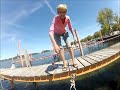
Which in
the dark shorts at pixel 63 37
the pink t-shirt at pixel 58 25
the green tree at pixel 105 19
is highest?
the green tree at pixel 105 19

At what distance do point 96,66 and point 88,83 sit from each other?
3829 mm

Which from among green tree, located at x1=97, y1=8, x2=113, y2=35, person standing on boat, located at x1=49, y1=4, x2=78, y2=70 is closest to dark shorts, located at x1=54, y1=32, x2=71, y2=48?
person standing on boat, located at x1=49, y1=4, x2=78, y2=70

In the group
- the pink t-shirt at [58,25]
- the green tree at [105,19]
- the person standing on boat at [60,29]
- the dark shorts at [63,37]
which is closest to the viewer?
the person standing on boat at [60,29]

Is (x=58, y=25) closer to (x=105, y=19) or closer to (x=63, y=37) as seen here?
(x=63, y=37)

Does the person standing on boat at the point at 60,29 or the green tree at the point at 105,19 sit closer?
the person standing on boat at the point at 60,29

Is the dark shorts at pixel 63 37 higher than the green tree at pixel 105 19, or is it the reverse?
the green tree at pixel 105 19

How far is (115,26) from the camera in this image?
6481 centimetres

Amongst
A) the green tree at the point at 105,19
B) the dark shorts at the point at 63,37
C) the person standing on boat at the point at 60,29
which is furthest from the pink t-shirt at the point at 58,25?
the green tree at the point at 105,19

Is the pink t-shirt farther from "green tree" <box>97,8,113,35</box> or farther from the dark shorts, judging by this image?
"green tree" <box>97,8,113,35</box>

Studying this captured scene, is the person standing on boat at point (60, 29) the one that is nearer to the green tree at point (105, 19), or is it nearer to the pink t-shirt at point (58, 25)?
the pink t-shirt at point (58, 25)

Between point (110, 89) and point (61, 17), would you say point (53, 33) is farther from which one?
point (110, 89)

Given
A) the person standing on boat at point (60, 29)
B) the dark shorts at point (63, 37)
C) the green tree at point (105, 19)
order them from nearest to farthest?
the person standing on boat at point (60, 29)
the dark shorts at point (63, 37)
the green tree at point (105, 19)

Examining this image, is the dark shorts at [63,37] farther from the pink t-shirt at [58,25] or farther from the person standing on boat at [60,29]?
the pink t-shirt at [58,25]

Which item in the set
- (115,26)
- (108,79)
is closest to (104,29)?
(115,26)
